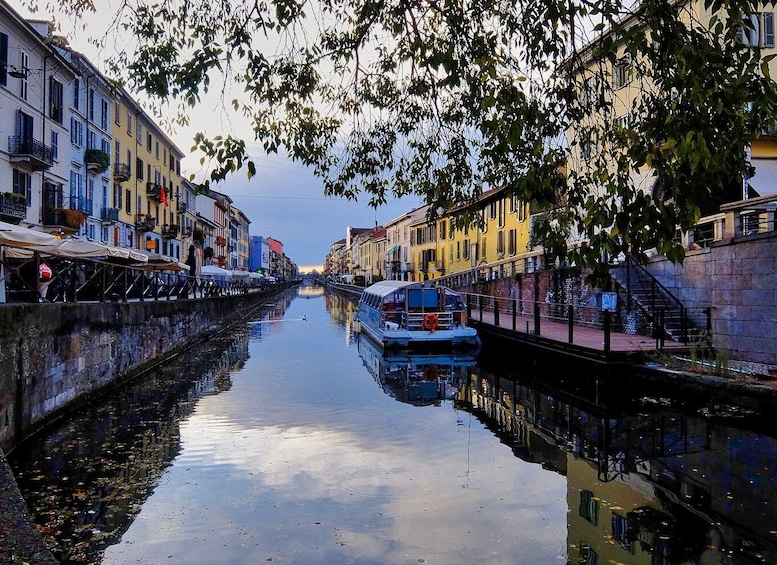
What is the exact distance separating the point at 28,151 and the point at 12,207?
3222 millimetres

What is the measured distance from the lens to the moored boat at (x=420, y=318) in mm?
23188

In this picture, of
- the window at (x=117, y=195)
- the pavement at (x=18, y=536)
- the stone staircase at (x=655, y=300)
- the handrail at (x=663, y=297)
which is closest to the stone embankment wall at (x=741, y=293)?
the handrail at (x=663, y=297)

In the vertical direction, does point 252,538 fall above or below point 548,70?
below

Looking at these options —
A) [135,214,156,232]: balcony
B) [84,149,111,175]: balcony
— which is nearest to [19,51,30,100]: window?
[84,149,111,175]: balcony

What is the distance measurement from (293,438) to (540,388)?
7.76m

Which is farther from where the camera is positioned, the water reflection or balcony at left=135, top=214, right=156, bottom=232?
balcony at left=135, top=214, right=156, bottom=232

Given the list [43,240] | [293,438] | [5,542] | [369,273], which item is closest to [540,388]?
[293,438]

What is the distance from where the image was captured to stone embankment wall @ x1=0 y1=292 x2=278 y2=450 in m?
9.30

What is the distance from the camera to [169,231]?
2052 inches

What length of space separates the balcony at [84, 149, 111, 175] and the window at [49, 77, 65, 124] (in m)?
3.40

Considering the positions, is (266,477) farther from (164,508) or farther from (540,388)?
(540,388)

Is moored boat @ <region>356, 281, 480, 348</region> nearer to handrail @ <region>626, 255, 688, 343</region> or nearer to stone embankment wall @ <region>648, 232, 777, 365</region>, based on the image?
handrail @ <region>626, 255, 688, 343</region>

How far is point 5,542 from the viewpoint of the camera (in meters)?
4.75

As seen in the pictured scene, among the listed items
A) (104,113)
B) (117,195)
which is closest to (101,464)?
(104,113)
